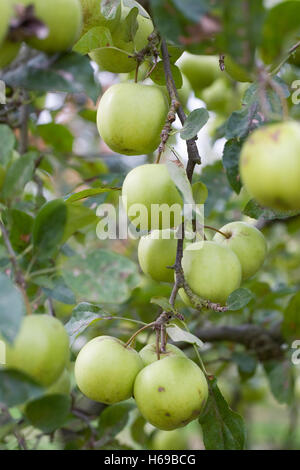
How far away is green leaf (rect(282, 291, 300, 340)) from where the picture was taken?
118 centimetres

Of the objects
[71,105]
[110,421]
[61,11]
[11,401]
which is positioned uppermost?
[61,11]

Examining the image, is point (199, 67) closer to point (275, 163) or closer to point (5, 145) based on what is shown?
point (5, 145)

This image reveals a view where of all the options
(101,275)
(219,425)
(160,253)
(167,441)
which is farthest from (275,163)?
(167,441)

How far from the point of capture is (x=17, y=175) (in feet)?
1.86

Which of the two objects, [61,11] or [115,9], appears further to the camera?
[115,9]

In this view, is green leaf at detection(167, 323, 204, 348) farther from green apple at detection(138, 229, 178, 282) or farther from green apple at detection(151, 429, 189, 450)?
green apple at detection(151, 429, 189, 450)

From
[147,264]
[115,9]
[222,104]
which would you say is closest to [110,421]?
[147,264]

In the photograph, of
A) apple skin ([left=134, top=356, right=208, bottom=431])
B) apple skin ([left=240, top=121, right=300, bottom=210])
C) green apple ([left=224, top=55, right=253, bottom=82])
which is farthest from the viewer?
green apple ([left=224, top=55, right=253, bottom=82])

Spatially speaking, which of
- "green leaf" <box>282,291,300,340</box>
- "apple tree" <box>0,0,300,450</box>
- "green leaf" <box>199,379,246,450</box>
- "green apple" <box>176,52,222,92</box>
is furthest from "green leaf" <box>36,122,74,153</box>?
"green leaf" <box>199,379,246,450</box>

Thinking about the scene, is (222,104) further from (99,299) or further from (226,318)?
(99,299)

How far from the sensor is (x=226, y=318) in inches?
65.8

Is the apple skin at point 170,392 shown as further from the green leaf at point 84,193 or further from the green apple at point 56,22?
the green apple at point 56,22

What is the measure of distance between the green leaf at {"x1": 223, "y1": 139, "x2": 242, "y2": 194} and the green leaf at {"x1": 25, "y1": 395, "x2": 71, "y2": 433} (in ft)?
1.25

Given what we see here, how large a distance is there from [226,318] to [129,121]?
3.51ft
